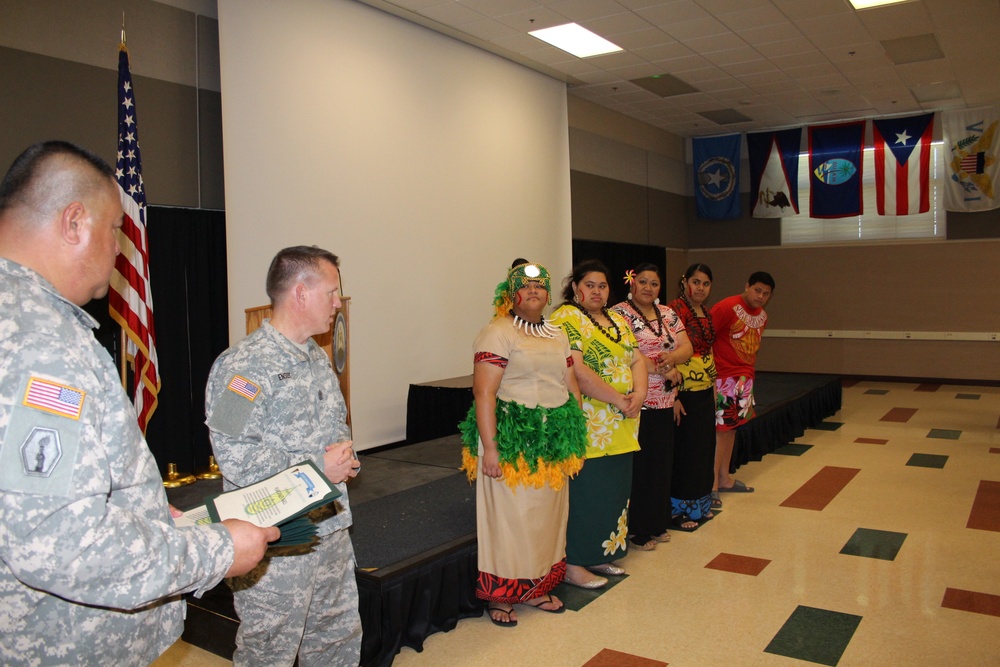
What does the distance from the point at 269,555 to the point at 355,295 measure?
14.3 feet

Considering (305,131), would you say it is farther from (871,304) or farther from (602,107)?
(871,304)

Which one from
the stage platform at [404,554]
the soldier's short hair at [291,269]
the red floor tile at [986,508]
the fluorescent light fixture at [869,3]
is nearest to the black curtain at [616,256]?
the fluorescent light fixture at [869,3]

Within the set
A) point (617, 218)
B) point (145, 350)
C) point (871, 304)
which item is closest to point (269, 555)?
point (145, 350)

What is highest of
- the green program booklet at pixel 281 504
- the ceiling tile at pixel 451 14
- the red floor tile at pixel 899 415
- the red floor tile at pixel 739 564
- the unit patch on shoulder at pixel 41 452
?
the ceiling tile at pixel 451 14

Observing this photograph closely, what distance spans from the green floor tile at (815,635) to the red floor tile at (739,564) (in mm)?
466

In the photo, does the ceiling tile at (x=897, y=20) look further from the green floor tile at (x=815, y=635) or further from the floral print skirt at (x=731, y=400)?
the green floor tile at (x=815, y=635)

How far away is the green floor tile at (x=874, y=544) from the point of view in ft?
13.3

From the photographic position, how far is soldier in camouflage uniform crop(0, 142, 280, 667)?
1.09 m

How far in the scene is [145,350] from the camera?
431 cm

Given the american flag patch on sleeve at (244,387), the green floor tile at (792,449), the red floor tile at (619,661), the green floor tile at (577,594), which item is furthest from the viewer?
the green floor tile at (792,449)

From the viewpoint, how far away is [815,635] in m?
3.12

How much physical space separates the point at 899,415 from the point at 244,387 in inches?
321

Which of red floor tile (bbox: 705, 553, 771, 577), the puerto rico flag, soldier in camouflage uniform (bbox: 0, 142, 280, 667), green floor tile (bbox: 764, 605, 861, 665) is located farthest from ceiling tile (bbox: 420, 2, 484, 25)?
the puerto rico flag

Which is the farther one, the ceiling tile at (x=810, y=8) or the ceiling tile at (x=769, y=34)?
the ceiling tile at (x=769, y=34)
